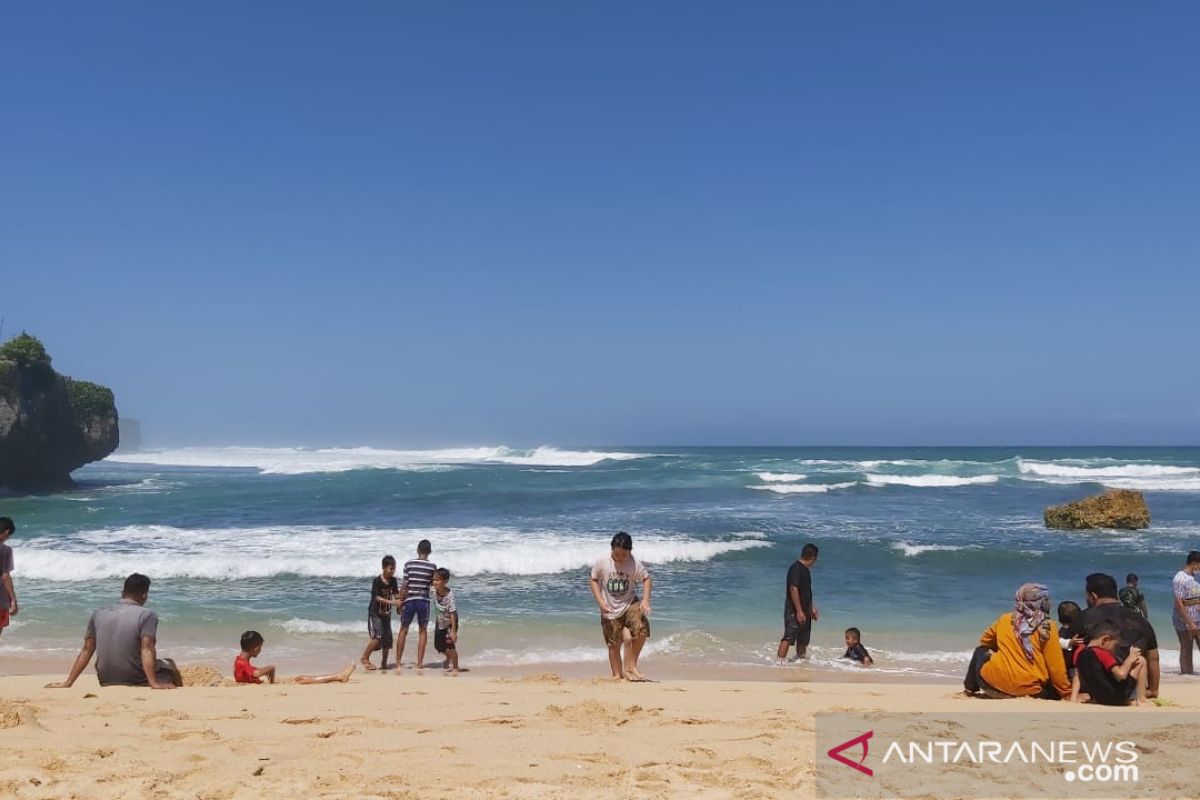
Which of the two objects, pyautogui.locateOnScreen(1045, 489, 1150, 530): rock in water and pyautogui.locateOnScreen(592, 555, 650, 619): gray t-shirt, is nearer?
pyautogui.locateOnScreen(592, 555, 650, 619): gray t-shirt

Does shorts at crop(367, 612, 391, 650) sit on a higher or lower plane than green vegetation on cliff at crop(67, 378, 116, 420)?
lower

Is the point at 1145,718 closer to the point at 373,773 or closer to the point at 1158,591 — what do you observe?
the point at 373,773

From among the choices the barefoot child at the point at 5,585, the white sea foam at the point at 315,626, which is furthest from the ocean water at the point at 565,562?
the barefoot child at the point at 5,585

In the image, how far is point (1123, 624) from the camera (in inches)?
268

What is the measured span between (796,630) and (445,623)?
460cm

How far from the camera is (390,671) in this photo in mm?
9570

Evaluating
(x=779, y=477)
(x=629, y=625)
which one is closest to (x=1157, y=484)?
(x=779, y=477)

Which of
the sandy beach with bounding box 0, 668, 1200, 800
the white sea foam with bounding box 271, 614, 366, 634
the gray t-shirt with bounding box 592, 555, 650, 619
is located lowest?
the white sea foam with bounding box 271, 614, 366, 634

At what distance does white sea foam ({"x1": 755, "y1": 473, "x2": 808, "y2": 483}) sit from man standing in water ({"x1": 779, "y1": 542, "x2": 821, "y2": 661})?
32.2 metres

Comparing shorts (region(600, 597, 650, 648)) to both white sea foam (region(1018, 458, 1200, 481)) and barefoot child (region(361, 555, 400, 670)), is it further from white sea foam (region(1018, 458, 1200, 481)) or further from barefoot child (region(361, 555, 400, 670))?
white sea foam (region(1018, 458, 1200, 481))

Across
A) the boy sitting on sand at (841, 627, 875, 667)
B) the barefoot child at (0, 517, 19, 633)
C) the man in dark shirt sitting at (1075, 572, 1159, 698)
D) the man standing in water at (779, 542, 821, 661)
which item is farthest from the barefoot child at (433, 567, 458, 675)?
the man in dark shirt sitting at (1075, 572, 1159, 698)

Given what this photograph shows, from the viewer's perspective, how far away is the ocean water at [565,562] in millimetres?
11125

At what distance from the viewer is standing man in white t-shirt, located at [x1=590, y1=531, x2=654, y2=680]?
7.89 metres

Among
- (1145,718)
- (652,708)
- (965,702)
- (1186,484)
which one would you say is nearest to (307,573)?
(652,708)
